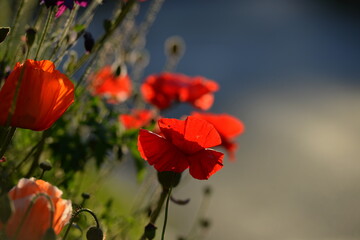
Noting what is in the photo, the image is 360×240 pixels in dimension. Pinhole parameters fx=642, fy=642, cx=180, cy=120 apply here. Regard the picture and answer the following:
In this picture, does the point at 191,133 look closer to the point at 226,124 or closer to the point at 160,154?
the point at 160,154

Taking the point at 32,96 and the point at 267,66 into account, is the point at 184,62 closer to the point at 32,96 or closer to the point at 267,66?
the point at 267,66

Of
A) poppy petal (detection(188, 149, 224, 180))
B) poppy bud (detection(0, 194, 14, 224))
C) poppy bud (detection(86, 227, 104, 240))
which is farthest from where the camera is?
poppy petal (detection(188, 149, 224, 180))

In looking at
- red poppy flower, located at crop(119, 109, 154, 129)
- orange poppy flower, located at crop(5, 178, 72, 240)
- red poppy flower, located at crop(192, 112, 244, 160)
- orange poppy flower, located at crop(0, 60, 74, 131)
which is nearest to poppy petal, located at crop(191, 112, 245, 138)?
red poppy flower, located at crop(192, 112, 244, 160)

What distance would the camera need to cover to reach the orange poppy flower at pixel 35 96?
700 millimetres

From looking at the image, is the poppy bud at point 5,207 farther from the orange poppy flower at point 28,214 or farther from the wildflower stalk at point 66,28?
the wildflower stalk at point 66,28

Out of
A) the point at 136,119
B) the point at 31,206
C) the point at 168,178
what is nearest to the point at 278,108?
the point at 136,119

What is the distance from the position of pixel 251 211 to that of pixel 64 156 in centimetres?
237

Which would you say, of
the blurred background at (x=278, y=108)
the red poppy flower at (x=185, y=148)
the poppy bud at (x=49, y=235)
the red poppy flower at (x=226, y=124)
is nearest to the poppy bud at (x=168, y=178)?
the red poppy flower at (x=185, y=148)

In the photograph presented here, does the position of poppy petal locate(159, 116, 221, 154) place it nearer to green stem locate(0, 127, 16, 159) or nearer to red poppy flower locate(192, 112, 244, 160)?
green stem locate(0, 127, 16, 159)

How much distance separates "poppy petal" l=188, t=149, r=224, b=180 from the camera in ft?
2.62

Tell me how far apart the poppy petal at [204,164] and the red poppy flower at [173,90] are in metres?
0.78

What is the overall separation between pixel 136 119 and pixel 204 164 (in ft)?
2.40

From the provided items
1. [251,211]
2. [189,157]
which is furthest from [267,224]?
[189,157]

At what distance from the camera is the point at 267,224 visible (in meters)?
3.20
